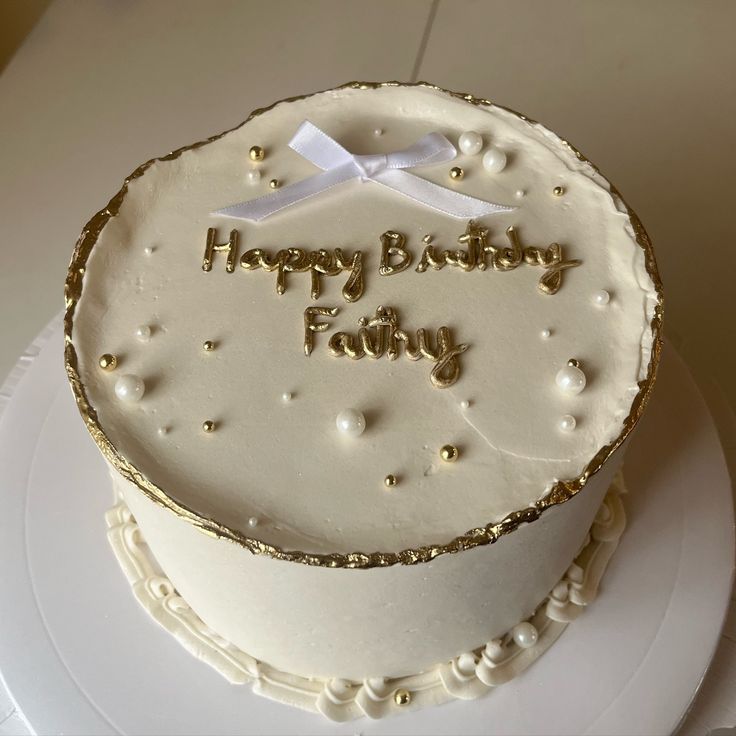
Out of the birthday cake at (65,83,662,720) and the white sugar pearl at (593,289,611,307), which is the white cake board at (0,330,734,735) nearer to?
the birthday cake at (65,83,662,720)

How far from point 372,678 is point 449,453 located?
0.38 meters

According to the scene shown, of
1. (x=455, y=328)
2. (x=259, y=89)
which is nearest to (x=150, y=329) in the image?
(x=455, y=328)

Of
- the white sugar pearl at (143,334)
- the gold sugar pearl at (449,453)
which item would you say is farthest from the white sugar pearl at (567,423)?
the white sugar pearl at (143,334)

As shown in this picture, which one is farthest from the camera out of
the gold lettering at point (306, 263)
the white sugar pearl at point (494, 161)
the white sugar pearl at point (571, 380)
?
the white sugar pearl at point (494, 161)

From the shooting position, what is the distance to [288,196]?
1.20 m

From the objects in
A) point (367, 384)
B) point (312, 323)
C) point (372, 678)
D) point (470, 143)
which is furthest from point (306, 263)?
point (372, 678)

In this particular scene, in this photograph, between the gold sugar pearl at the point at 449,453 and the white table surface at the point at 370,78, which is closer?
the gold sugar pearl at the point at 449,453

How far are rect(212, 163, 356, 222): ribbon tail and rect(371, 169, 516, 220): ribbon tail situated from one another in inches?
2.4

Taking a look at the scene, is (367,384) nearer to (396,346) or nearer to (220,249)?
(396,346)

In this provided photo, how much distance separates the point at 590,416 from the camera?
3.28 feet

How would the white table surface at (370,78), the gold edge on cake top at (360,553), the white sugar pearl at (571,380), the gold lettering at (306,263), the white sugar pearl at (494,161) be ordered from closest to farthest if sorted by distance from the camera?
the gold edge on cake top at (360,553)
the white sugar pearl at (571,380)
the gold lettering at (306,263)
the white sugar pearl at (494,161)
the white table surface at (370,78)

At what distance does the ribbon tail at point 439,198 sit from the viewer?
1183 mm

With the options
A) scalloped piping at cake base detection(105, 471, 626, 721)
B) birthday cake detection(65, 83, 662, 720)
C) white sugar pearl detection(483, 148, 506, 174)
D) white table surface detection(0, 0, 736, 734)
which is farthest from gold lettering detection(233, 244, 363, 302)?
white table surface detection(0, 0, 736, 734)

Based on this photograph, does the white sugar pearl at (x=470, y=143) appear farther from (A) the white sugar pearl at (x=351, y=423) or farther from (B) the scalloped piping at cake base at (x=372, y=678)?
(B) the scalloped piping at cake base at (x=372, y=678)
